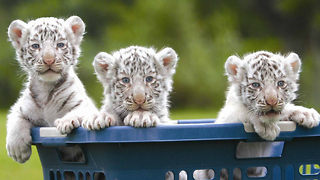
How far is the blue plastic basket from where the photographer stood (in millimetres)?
1988

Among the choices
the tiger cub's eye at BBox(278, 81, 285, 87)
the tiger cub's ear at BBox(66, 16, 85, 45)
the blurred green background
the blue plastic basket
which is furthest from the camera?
the blurred green background

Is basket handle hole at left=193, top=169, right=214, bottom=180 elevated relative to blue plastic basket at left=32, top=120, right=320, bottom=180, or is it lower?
lower

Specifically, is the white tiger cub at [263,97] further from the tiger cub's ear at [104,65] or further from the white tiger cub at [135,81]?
the tiger cub's ear at [104,65]

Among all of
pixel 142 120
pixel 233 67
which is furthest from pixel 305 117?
pixel 142 120

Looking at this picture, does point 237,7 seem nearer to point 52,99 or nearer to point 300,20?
point 300,20

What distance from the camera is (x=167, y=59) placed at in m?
2.73

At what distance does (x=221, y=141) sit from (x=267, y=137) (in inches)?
8.1

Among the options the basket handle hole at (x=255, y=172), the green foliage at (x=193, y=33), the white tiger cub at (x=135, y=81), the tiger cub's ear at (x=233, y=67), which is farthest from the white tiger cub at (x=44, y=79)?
the green foliage at (x=193, y=33)

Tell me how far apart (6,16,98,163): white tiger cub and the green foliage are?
9.53 m

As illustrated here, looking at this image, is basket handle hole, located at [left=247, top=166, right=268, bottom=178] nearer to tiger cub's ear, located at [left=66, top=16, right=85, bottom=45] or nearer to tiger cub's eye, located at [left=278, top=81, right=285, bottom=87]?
tiger cub's eye, located at [left=278, top=81, right=285, bottom=87]

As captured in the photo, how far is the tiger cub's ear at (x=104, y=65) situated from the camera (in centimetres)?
263

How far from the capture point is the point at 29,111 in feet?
9.49

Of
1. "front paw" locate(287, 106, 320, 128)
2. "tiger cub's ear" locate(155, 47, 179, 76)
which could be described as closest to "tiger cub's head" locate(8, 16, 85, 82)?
"tiger cub's ear" locate(155, 47, 179, 76)

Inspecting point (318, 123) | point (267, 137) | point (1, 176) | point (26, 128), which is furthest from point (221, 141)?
point (1, 176)
